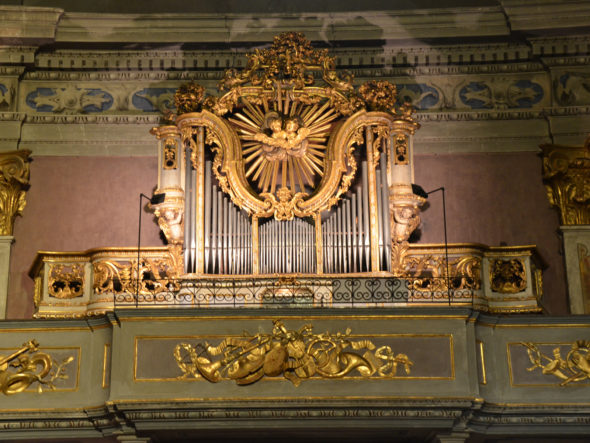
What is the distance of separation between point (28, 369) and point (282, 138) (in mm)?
4174

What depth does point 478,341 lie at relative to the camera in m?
12.2

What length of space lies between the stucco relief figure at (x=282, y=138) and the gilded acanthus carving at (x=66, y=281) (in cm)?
272

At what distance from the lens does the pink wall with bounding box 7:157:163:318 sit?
48.5ft

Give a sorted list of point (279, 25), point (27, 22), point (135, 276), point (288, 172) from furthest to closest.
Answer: point (279, 25) < point (27, 22) < point (288, 172) < point (135, 276)

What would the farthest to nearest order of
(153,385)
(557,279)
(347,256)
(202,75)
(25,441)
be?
(202,75)
(557,279)
(347,256)
(25,441)
(153,385)

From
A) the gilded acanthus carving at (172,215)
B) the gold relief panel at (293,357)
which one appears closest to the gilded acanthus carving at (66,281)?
the gilded acanthus carving at (172,215)

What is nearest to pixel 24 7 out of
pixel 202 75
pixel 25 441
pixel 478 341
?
pixel 202 75

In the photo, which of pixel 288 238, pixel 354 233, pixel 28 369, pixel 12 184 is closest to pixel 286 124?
pixel 288 238

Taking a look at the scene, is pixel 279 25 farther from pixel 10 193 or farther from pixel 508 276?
pixel 508 276

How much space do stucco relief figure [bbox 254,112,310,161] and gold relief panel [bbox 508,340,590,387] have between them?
3699 mm

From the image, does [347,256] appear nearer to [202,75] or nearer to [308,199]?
[308,199]

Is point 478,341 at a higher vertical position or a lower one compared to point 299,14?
lower

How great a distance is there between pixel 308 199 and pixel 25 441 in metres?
4.30

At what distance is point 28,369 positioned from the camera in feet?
39.9
